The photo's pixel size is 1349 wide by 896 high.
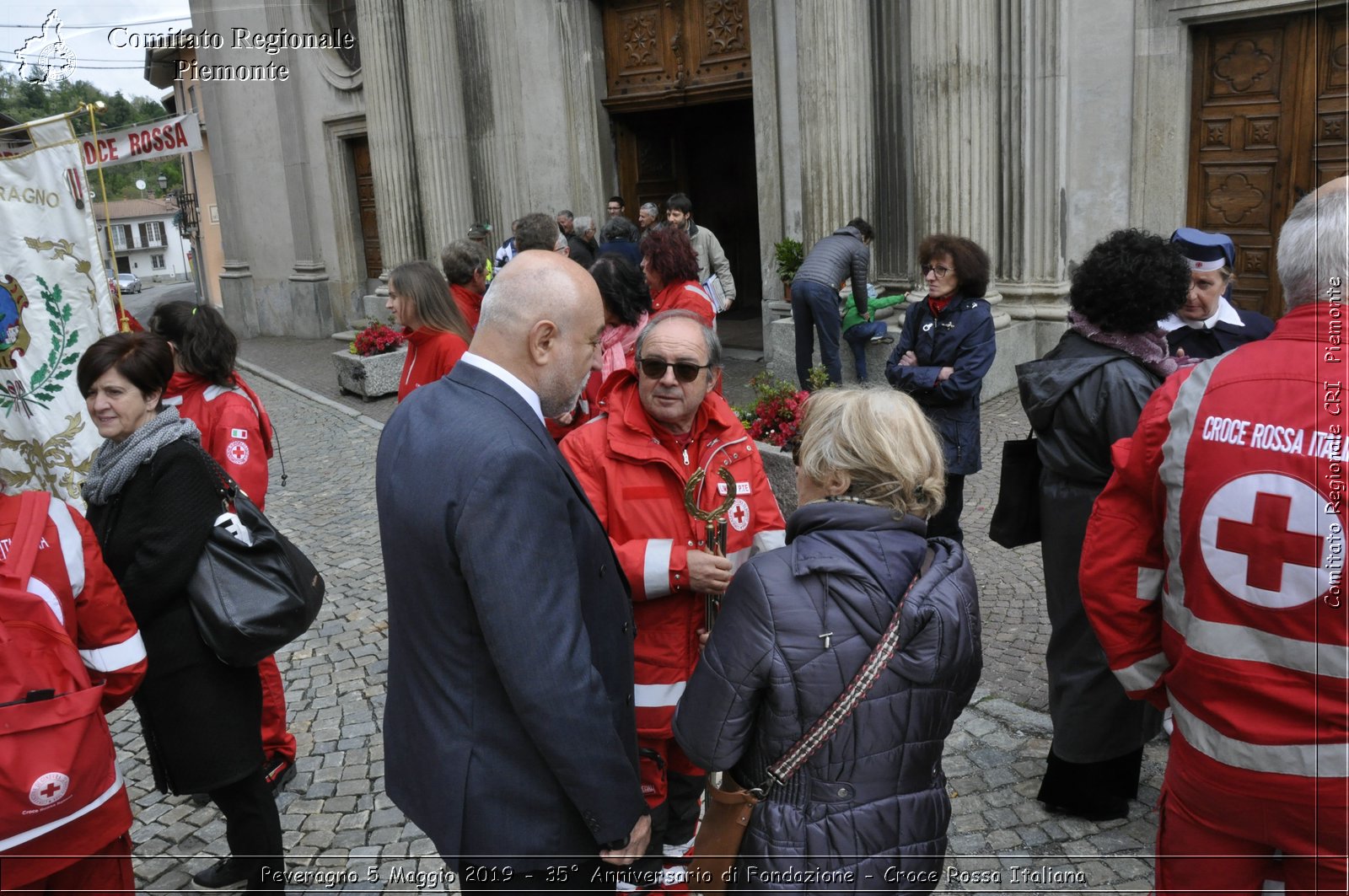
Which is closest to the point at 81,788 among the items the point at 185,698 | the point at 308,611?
the point at 185,698

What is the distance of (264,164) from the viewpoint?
754 inches

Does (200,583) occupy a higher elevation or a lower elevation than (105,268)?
lower

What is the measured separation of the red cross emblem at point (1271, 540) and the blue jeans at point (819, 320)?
22.1 ft

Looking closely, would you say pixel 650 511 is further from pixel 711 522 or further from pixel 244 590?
pixel 244 590

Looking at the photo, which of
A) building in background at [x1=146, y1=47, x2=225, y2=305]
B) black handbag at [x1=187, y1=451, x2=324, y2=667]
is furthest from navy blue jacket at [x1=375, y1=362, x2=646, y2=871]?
building in background at [x1=146, y1=47, x2=225, y2=305]

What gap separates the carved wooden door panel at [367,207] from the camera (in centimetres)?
1741

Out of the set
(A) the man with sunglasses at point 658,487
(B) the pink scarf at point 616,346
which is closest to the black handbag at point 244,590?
(A) the man with sunglasses at point 658,487

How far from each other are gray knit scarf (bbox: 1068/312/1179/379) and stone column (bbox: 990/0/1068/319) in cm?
631

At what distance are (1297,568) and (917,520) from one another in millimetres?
714

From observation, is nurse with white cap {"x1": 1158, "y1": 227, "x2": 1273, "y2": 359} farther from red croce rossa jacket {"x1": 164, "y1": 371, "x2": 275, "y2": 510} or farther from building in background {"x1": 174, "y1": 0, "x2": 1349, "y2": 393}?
red croce rossa jacket {"x1": 164, "y1": 371, "x2": 275, "y2": 510}

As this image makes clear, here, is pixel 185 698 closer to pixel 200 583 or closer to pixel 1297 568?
pixel 200 583

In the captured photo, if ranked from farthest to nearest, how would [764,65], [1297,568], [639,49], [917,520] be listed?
[639,49]
[764,65]
[917,520]
[1297,568]

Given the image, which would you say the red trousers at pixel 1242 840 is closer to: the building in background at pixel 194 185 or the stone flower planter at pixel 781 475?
the stone flower planter at pixel 781 475

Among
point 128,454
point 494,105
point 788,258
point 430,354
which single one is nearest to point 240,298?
point 494,105
